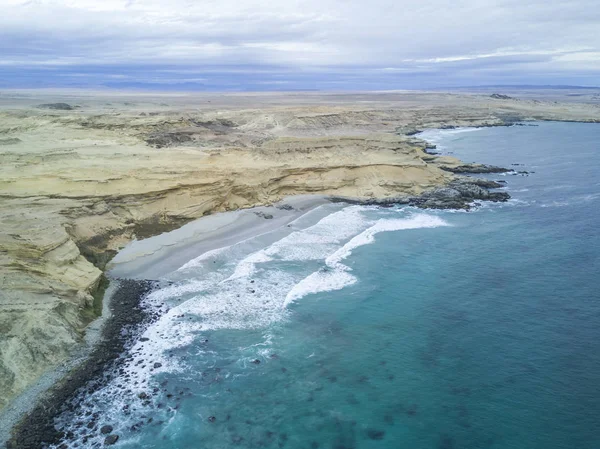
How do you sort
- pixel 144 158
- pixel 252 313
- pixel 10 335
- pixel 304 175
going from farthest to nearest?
pixel 304 175
pixel 144 158
pixel 252 313
pixel 10 335

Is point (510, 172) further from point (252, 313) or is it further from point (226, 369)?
point (226, 369)

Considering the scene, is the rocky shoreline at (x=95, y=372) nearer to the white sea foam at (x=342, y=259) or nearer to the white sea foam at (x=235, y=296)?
the white sea foam at (x=235, y=296)

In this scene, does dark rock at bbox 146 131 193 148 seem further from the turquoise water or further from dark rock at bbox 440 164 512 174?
dark rock at bbox 440 164 512 174

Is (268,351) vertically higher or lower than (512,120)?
lower

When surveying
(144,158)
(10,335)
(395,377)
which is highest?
(144,158)

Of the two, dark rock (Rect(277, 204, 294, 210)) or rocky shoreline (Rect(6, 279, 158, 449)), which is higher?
dark rock (Rect(277, 204, 294, 210))

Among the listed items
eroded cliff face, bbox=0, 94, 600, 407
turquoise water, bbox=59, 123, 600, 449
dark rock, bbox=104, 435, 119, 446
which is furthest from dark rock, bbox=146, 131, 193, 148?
dark rock, bbox=104, 435, 119, 446

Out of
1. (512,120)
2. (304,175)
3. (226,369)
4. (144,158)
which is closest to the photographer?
(226,369)

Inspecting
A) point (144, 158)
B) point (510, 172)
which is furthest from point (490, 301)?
point (510, 172)
